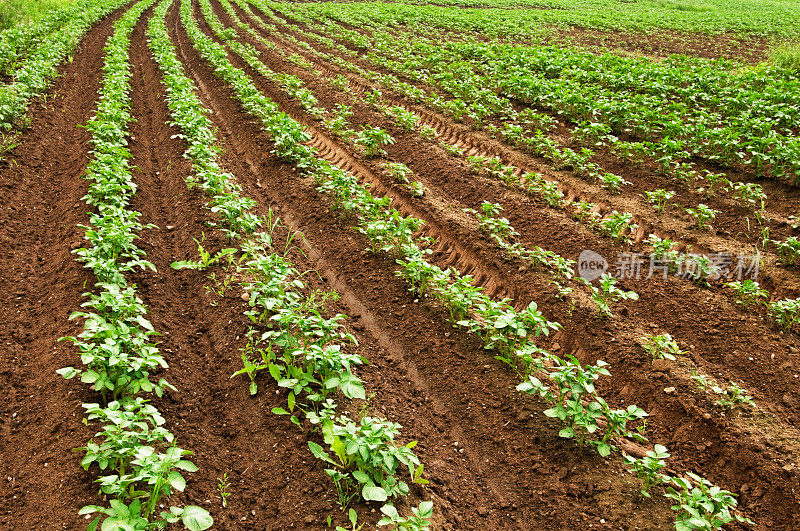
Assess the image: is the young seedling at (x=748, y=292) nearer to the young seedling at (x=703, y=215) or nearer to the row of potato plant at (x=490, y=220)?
the row of potato plant at (x=490, y=220)

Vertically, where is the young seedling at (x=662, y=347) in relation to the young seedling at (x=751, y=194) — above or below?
below

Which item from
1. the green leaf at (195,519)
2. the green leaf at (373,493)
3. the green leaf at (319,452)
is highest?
the green leaf at (195,519)

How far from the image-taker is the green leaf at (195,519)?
257cm

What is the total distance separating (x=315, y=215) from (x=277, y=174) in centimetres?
167

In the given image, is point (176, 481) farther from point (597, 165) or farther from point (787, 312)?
point (597, 165)

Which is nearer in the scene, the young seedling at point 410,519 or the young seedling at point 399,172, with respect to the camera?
the young seedling at point 410,519

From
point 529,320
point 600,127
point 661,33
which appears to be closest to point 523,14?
point 661,33

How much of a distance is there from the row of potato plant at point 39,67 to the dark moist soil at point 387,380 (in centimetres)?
203

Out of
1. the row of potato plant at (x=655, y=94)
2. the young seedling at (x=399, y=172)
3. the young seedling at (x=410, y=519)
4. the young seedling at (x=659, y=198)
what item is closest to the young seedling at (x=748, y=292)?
the young seedling at (x=659, y=198)

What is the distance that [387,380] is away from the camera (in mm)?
4250

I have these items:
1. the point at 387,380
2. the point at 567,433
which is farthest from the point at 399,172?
the point at 567,433

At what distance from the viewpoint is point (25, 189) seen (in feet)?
21.6

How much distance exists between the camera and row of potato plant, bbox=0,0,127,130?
→ 845cm

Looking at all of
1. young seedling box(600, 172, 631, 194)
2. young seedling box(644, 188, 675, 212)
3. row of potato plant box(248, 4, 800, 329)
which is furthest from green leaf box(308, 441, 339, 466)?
young seedling box(600, 172, 631, 194)
